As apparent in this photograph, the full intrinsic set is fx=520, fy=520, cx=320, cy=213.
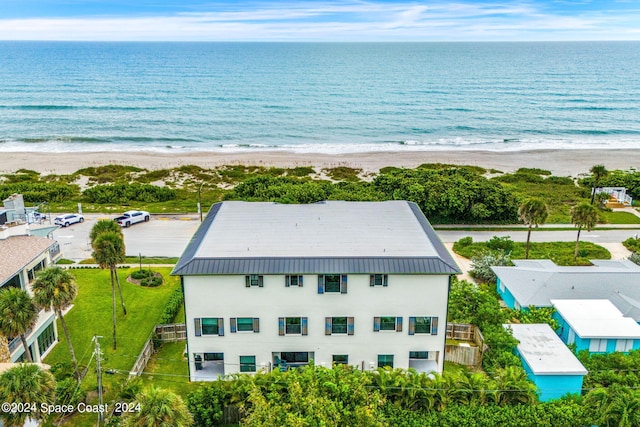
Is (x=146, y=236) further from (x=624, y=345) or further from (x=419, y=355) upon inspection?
(x=624, y=345)

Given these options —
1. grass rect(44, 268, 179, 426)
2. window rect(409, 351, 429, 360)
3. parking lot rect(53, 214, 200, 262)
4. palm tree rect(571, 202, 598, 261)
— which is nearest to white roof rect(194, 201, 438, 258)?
window rect(409, 351, 429, 360)

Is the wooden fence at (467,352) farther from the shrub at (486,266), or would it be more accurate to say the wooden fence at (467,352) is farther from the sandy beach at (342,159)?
the sandy beach at (342,159)

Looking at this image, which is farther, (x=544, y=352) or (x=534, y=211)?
(x=534, y=211)

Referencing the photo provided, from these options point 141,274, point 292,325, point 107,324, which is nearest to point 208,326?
point 292,325

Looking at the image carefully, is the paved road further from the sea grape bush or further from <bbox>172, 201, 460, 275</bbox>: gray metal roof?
<bbox>172, 201, 460, 275</bbox>: gray metal roof

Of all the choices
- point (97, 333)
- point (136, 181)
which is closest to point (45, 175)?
point (136, 181)

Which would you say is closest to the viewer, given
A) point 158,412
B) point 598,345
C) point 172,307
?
point 158,412
